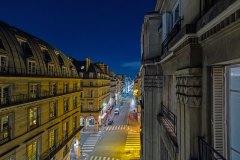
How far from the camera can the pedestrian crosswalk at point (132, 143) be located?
4278cm

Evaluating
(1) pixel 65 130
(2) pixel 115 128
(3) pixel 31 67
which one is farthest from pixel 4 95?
(2) pixel 115 128

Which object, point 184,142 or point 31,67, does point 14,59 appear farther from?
point 184,142

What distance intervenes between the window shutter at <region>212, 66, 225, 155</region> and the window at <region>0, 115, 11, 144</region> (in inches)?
710

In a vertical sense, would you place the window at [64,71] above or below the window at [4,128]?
above

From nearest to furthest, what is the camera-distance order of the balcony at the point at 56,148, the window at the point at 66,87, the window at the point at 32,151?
1. the window at the point at 32,151
2. the balcony at the point at 56,148
3. the window at the point at 66,87

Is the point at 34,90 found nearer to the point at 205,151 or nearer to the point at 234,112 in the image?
the point at 205,151

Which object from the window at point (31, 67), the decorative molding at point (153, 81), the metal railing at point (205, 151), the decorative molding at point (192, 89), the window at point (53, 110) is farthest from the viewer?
the window at point (53, 110)

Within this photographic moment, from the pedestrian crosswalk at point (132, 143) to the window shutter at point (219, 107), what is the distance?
38717 mm

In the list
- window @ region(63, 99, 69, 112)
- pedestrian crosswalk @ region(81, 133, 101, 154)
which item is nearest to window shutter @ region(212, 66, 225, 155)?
window @ region(63, 99, 69, 112)

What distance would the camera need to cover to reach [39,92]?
993 inches

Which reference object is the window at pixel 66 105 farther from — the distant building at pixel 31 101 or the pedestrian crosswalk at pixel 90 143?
the pedestrian crosswalk at pixel 90 143

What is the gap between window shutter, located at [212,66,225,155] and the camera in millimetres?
4977

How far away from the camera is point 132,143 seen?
4672 cm

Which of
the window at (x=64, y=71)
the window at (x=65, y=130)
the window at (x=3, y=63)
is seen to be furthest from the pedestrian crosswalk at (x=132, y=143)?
the window at (x=3, y=63)
